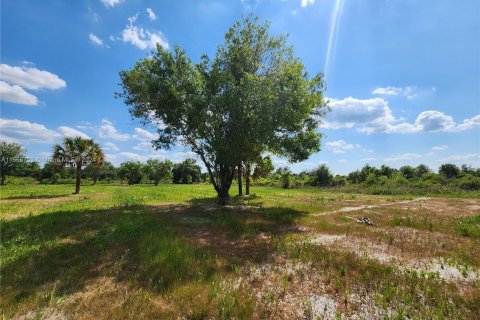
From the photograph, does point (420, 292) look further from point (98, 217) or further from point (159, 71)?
point (159, 71)

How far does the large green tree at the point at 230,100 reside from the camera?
53.1 feet

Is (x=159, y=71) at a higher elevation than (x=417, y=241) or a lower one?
higher

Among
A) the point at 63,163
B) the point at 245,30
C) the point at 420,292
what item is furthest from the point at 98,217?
the point at 63,163

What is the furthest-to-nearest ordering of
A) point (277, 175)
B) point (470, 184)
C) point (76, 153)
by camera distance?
point (277, 175) < point (470, 184) < point (76, 153)

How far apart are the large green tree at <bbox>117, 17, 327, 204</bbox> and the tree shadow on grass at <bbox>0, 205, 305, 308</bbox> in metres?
6.83

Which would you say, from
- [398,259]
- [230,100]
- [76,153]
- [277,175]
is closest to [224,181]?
[230,100]

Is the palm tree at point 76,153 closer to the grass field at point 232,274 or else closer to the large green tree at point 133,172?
the grass field at point 232,274

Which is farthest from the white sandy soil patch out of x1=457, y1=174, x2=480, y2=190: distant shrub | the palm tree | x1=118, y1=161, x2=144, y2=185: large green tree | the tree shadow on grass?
x1=118, y1=161, x2=144, y2=185: large green tree

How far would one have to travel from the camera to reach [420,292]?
5.86m

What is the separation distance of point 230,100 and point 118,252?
11779 millimetres

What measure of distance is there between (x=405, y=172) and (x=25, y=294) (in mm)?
97031

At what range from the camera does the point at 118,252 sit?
8.11 metres

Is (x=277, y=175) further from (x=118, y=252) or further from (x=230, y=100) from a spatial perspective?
(x=118, y=252)

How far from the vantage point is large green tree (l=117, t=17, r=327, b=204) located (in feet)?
53.1
